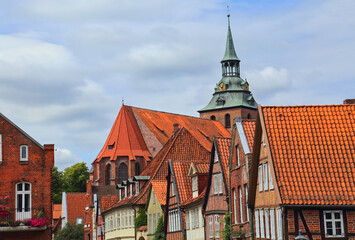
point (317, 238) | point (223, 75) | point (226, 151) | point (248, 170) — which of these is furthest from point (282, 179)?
point (223, 75)

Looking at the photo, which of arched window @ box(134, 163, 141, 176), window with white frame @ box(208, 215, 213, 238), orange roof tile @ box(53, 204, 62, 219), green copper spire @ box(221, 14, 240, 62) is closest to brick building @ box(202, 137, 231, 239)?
window with white frame @ box(208, 215, 213, 238)

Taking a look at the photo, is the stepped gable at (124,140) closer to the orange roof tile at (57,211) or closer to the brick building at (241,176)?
the orange roof tile at (57,211)

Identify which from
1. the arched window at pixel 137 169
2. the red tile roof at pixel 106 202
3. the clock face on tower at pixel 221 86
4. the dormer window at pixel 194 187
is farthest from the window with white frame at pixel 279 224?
the clock face on tower at pixel 221 86

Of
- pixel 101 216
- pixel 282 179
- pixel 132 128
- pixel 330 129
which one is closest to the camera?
pixel 282 179

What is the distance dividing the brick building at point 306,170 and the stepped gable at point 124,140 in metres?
67.2

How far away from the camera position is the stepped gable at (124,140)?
9425cm

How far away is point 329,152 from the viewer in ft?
81.6

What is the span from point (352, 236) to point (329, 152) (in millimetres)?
3108

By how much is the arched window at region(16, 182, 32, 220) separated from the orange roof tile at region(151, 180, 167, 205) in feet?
34.2

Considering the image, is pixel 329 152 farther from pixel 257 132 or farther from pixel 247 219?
pixel 247 219

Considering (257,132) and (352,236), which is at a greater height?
(257,132)

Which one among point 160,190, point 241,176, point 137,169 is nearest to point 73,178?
point 137,169

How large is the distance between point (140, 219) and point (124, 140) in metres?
43.3

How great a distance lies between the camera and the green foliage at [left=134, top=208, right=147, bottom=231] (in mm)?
52344
